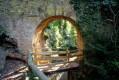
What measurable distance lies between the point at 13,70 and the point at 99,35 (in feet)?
12.4

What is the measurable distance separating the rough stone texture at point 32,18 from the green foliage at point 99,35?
19.7 inches

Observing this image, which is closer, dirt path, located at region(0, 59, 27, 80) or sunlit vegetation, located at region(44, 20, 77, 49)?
dirt path, located at region(0, 59, 27, 80)

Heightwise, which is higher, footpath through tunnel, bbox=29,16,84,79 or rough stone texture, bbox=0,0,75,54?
rough stone texture, bbox=0,0,75,54

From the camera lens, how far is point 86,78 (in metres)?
7.18

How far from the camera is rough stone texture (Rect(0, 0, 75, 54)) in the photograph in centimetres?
802

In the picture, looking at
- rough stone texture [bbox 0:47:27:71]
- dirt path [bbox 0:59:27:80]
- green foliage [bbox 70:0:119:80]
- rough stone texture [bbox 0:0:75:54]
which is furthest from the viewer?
rough stone texture [bbox 0:0:75:54]

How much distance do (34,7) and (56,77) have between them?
5894 mm

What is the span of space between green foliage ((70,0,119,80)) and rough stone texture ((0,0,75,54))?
19.7 inches

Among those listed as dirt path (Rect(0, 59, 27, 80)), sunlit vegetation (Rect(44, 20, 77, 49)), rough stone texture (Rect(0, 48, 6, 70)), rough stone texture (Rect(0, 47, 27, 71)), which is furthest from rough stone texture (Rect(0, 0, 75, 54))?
sunlit vegetation (Rect(44, 20, 77, 49))

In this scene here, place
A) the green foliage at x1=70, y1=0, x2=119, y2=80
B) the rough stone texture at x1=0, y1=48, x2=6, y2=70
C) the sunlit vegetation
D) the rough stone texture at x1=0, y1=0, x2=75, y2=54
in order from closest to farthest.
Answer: the green foliage at x1=70, y1=0, x2=119, y2=80 → the rough stone texture at x1=0, y1=48, x2=6, y2=70 → the rough stone texture at x1=0, y1=0, x2=75, y2=54 → the sunlit vegetation

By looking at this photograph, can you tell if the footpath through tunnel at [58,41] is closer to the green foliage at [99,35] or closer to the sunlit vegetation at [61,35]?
the sunlit vegetation at [61,35]

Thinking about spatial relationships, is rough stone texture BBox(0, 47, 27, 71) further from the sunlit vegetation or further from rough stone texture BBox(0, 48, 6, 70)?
the sunlit vegetation

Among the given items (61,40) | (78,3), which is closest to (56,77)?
→ (78,3)

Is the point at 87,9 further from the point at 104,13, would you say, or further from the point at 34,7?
the point at 34,7
